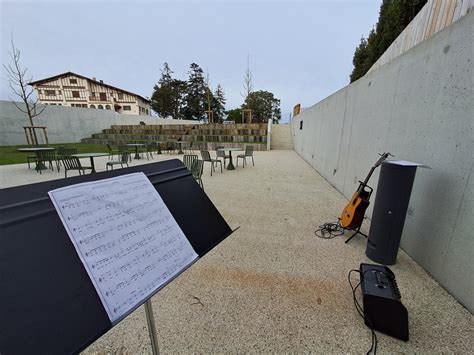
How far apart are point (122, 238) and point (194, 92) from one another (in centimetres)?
3767

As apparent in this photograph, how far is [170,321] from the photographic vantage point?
1506 millimetres

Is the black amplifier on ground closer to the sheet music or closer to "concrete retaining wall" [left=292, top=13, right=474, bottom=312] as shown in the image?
"concrete retaining wall" [left=292, top=13, right=474, bottom=312]

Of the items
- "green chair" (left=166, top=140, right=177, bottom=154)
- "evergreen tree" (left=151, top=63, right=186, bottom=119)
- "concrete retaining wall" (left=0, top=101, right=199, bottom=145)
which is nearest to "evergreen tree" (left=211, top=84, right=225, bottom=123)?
"evergreen tree" (left=151, top=63, right=186, bottom=119)

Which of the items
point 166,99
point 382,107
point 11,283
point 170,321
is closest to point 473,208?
point 382,107

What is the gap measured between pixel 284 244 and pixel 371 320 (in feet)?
3.79

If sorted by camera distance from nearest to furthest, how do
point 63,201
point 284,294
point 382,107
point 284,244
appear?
1. point 63,201
2. point 284,294
3. point 284,244
4. point 382,107

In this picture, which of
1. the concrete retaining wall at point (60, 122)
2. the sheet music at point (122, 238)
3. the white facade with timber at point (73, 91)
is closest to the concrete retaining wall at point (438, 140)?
the sheet music at point (122, 238)

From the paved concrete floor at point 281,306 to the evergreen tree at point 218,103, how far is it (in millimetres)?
35572

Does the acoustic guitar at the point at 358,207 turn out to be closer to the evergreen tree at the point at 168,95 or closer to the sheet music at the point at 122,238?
the sheet music at the point at 122,238

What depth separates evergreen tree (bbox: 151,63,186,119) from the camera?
108 ft

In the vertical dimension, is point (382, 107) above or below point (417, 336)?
above

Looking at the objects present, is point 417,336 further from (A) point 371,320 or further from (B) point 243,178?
(B) point 243,178

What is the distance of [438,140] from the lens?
1.84 meters

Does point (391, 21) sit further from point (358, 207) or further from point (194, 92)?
point (194, 92)
